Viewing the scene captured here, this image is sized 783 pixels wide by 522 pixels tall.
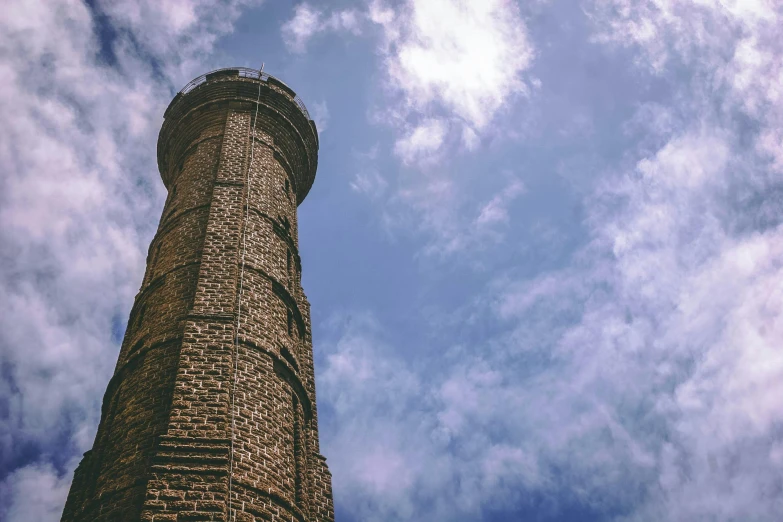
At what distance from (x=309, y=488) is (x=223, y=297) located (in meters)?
3.90

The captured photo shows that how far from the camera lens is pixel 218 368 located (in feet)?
30.8

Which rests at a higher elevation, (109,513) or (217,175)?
(217,175)

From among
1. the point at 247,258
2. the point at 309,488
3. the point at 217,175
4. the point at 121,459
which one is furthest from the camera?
the point at 217,175

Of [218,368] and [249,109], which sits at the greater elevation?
[249,109]

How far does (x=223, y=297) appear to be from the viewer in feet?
35.1

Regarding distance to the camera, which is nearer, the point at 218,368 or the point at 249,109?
the point at 218,368

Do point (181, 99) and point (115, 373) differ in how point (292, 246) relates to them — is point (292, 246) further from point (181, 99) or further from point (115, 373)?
point (181, 99)

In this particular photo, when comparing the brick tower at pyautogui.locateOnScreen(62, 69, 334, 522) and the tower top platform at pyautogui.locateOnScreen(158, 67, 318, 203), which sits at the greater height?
the tower top platform at pyautogui.locateOnScreen(158, 67, 318, 203)

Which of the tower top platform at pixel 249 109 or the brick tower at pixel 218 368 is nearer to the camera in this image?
the brick tower at pixel 218 368

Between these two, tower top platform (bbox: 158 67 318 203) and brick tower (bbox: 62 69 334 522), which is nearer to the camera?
brick tower (bbox: 62 69 334 522)

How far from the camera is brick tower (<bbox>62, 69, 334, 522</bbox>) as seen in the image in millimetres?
8016

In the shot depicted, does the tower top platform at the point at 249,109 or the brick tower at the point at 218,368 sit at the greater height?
the tower top platform at the point at 249,109

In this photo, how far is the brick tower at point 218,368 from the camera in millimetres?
8016

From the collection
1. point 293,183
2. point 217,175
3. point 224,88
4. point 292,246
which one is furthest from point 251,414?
point 224,88
